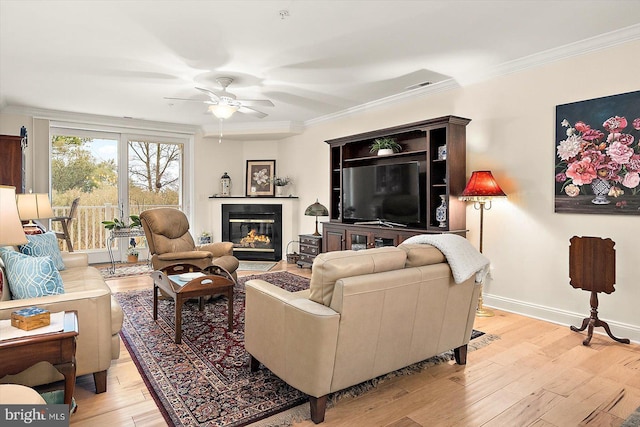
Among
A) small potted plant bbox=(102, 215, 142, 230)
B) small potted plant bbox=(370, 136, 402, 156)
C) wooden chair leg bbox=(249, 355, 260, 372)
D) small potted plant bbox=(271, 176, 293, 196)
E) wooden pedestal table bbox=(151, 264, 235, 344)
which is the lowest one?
wooden chair leg bbox=(249, 355, 260, 372)

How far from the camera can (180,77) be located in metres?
4.38

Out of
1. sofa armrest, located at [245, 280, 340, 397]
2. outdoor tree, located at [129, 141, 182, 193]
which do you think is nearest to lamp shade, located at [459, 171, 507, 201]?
sofa armrest, located at [245, 280, 340, 397]

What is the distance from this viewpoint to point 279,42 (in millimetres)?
3445

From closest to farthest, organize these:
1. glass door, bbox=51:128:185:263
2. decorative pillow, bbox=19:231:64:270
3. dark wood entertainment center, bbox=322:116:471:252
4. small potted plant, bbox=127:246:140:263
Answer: decorative pillow, bbox=19:231:64:270 < dark wood entertainment center, bbox=322:116:471:252 < glass door, bbox=51:128:185:263 < small potted plant, bbox=127:246:140:263

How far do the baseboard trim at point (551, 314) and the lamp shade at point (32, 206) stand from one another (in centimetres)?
484

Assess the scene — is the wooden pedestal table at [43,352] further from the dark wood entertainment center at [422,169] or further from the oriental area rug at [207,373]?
the dark wood entertainment center at [422,169]

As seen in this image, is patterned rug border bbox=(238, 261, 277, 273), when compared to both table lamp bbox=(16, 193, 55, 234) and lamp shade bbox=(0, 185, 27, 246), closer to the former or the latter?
table lamp bbox=(16, 193, 55, 234)

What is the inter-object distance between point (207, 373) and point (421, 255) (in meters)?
1.58

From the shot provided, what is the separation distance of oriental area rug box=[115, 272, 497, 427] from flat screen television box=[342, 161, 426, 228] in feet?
5.73

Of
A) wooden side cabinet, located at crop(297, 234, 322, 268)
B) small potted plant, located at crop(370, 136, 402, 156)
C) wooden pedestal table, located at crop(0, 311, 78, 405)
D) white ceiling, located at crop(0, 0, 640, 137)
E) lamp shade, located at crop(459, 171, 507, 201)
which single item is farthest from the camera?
wooden side cabinet, located at crop(297, 234, 322, 268)

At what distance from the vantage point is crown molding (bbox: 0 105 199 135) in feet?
19.0

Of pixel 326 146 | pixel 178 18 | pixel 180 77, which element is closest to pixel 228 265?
pixel 180 77

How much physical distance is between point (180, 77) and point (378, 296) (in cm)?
356

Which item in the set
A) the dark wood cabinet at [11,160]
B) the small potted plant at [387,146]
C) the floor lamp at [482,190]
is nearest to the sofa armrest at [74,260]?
the dark wood cabinet at [11,160]
